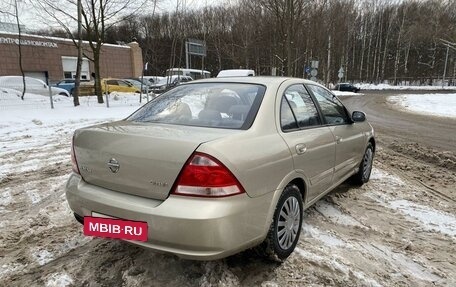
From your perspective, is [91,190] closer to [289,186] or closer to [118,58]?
[289,186]

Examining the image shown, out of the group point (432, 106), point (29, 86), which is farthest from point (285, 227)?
point (29, 86)

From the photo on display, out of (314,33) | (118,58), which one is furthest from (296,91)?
(118,58)

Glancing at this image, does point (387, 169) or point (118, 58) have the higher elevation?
point (118, 58)

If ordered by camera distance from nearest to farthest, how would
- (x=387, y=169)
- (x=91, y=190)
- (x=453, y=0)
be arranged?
1. (x=91, y=190)
2. (x=387, y=169)
3. (x=453, y=0)

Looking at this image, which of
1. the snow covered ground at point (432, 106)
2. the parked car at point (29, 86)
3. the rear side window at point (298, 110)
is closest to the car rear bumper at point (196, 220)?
the rear side window at point (298, 110)

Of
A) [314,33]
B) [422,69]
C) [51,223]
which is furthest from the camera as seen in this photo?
[422,69]

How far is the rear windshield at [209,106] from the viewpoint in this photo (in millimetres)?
3043

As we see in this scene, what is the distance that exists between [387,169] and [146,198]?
4860 mm

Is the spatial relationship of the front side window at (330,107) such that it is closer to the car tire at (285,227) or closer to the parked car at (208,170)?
the parked car at (208,170)

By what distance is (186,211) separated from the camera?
2.38m

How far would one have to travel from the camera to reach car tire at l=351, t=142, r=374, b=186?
16.7 feet

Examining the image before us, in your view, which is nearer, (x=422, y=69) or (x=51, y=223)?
(x=51, y=223)

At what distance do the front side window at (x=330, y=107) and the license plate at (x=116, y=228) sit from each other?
7.63ft

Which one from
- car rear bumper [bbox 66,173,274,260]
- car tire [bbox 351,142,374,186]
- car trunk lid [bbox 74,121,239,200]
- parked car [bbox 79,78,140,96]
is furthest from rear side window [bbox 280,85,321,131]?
parked car [bbox 79,78,140,96]
